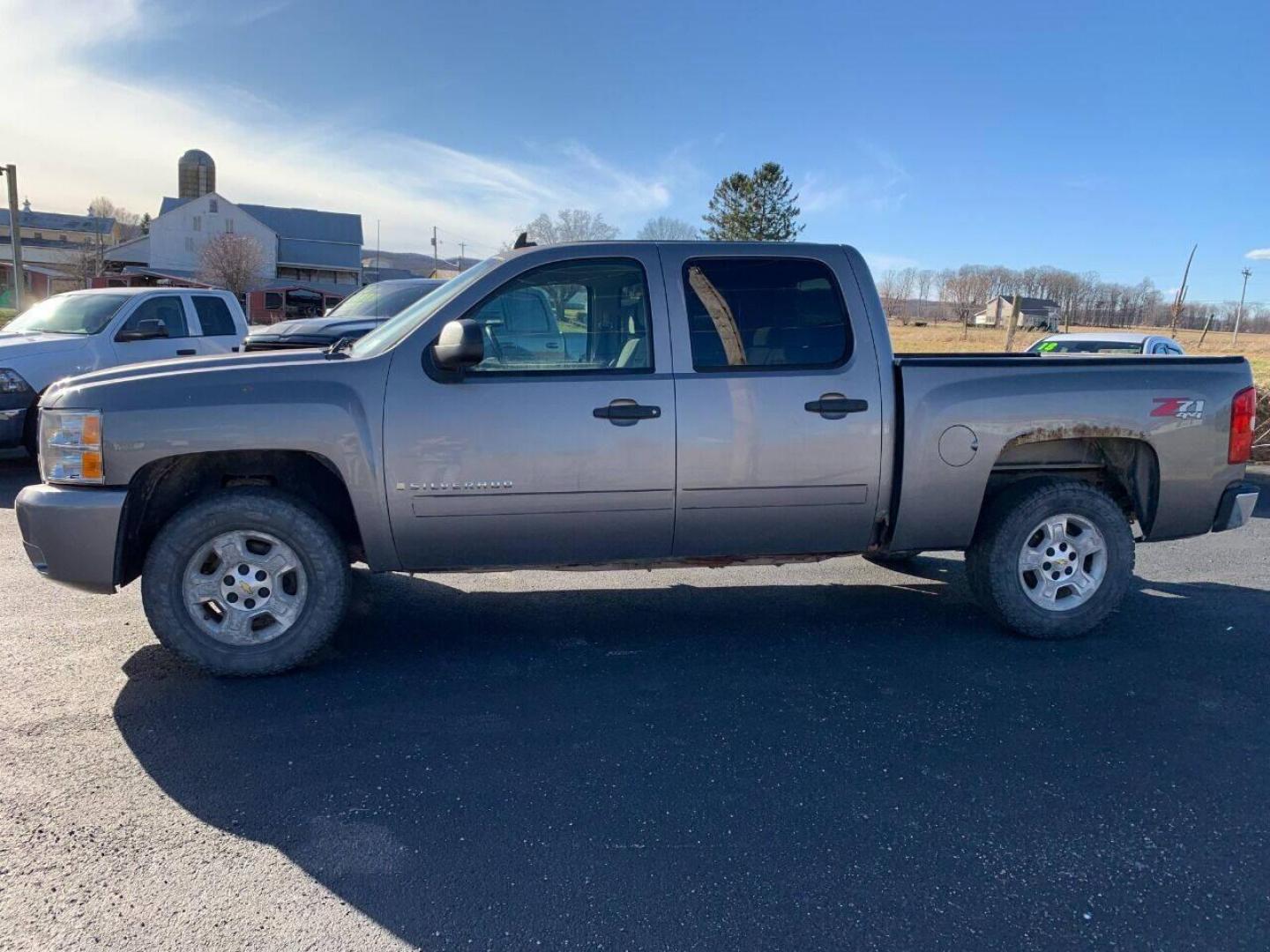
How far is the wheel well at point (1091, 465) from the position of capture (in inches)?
180

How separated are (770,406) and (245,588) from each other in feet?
8.62

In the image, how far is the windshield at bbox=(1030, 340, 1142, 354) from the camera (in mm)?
11453

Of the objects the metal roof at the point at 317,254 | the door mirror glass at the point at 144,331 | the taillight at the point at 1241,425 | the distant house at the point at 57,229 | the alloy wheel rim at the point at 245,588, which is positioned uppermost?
the distant house at the point at 57,229

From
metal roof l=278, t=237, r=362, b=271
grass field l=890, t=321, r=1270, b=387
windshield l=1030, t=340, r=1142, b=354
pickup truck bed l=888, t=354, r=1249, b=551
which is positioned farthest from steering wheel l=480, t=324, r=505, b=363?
metal roof l=278, t=237, r=362, b=271

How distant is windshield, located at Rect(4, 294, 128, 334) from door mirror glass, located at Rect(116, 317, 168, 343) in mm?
339

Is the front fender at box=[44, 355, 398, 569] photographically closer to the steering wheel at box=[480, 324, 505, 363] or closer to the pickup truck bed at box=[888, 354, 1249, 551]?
the steering wheel at box=[480, 324, 505, 363]

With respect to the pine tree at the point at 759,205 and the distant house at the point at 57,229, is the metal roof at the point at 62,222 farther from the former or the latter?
the pine tree at the point at 759,205

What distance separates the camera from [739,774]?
3154 millimetres

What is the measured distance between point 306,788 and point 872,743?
2.17m

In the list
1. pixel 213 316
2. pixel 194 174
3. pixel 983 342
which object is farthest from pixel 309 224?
pixel 213 316

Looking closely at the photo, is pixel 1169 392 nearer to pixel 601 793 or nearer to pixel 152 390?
pixel 601 793

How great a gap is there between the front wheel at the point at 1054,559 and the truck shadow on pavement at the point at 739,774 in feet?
0.61

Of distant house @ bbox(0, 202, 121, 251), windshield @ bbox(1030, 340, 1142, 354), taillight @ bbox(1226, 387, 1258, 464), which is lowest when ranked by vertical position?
taillight @ bbox(1226, 387, 1258, 464)

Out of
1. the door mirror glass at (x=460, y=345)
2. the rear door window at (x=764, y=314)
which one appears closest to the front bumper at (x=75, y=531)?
the door mirror glass at (x=460, y=345)
